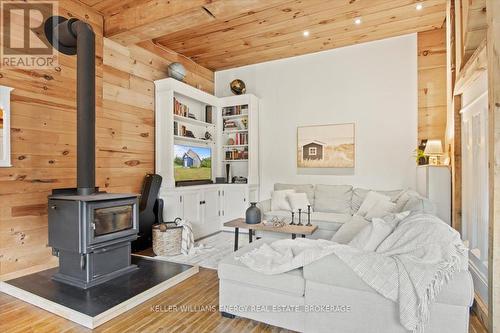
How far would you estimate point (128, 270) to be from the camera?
2898 mm

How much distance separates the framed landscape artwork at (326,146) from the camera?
4676 millimetres

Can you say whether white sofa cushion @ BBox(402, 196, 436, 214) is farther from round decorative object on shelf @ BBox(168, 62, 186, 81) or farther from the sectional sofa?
round decorative object on shelf @ BBox(168, 62, 186, 81)

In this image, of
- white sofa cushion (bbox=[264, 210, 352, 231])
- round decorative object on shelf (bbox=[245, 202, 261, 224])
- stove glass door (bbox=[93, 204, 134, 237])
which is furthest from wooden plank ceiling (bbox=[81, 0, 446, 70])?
white sofa cushion (bbox=[264, 210, 352, 231])

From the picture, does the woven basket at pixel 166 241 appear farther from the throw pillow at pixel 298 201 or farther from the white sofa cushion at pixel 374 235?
the white sofa cushion at pixel 374 235

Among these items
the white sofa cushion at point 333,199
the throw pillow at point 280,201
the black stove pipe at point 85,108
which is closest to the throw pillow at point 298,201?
the throw pillow at point 280,201

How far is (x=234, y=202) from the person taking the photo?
5129mm

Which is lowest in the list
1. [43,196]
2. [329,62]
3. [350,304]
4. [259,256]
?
[350,304]

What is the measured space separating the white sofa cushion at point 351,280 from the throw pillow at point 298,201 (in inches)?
99.6

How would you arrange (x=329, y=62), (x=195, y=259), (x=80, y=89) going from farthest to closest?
1. (x=329, y=62)
2. (x=195, y=259)
3. (x=80, y=89)

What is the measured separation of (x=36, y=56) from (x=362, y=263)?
3691mm

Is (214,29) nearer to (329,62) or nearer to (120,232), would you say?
(329,62)

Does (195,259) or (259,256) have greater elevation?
(259,256)

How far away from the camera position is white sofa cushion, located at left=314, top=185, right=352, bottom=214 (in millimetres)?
4344

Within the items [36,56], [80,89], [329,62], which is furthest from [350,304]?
[329,62]
